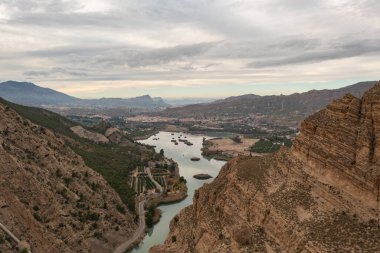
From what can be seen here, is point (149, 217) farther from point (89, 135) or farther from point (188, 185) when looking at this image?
point (89, 135)

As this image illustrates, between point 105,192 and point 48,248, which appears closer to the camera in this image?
point 48,248

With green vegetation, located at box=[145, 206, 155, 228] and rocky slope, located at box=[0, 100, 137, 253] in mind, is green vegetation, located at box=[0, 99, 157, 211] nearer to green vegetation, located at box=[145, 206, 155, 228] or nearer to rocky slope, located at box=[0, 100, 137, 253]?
green vegetation, located at box=[145, 206, 155, 228]

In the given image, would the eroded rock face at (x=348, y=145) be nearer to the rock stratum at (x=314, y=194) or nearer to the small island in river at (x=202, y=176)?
the rock stratum at (x=314, y=194)

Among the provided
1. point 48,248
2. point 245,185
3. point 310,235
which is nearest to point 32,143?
→ point 48,248

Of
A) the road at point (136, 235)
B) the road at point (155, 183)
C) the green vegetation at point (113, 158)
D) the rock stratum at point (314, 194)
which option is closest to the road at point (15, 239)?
the road at point (136, 235)

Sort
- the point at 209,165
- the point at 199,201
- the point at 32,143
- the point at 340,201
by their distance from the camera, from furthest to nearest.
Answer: the point at 209,165, the point at 32,143, the point at 199,201, the point at 340,201

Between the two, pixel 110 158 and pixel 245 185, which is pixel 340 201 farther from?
pixel 110 158

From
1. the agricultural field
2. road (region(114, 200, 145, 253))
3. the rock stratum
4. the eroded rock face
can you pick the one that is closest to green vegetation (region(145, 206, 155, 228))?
road (region(114, 200, 145, 253))
